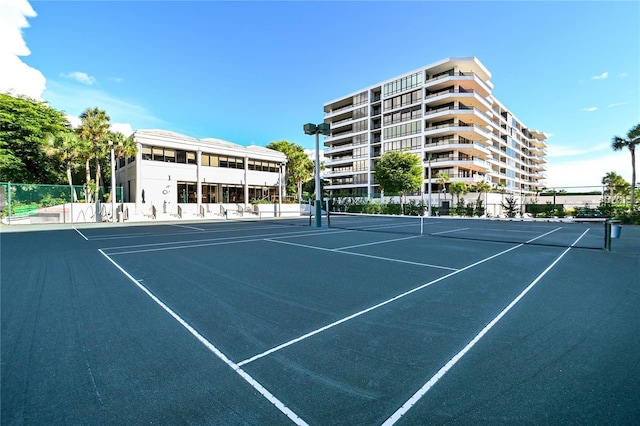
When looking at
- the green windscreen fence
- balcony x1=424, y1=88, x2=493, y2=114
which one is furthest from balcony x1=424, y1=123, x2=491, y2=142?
the green windscreen fence

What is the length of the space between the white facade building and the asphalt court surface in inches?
1202

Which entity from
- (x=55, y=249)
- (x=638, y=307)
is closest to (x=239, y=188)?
(x=55, y=249)

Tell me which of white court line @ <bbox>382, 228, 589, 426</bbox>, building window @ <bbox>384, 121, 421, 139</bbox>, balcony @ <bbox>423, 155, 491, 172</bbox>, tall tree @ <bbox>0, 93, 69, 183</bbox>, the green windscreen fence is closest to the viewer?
white court line @ <bbox>382, 228, 589, 426</bbox>

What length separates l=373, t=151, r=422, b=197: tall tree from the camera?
141ft

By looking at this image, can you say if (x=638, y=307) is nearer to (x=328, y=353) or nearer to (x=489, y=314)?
(x=489, y=314)

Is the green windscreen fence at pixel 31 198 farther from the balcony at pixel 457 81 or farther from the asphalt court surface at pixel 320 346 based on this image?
the balcony at pixel 457 81

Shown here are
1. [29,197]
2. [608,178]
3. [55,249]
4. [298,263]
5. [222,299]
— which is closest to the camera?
[222,299]

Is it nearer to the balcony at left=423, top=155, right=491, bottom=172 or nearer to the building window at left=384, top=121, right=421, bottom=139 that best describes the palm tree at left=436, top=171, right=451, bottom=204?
the balcony at left=423, top=155, right=491, bottom=172

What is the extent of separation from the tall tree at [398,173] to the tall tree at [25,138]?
134 feet

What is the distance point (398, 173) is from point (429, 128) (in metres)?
18.9

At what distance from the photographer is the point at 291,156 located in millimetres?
54344

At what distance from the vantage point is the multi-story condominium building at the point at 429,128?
5356 cm

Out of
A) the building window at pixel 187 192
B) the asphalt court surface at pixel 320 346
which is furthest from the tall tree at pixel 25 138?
the asphalt court surface at pixel 320 346

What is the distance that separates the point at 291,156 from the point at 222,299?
165ft
